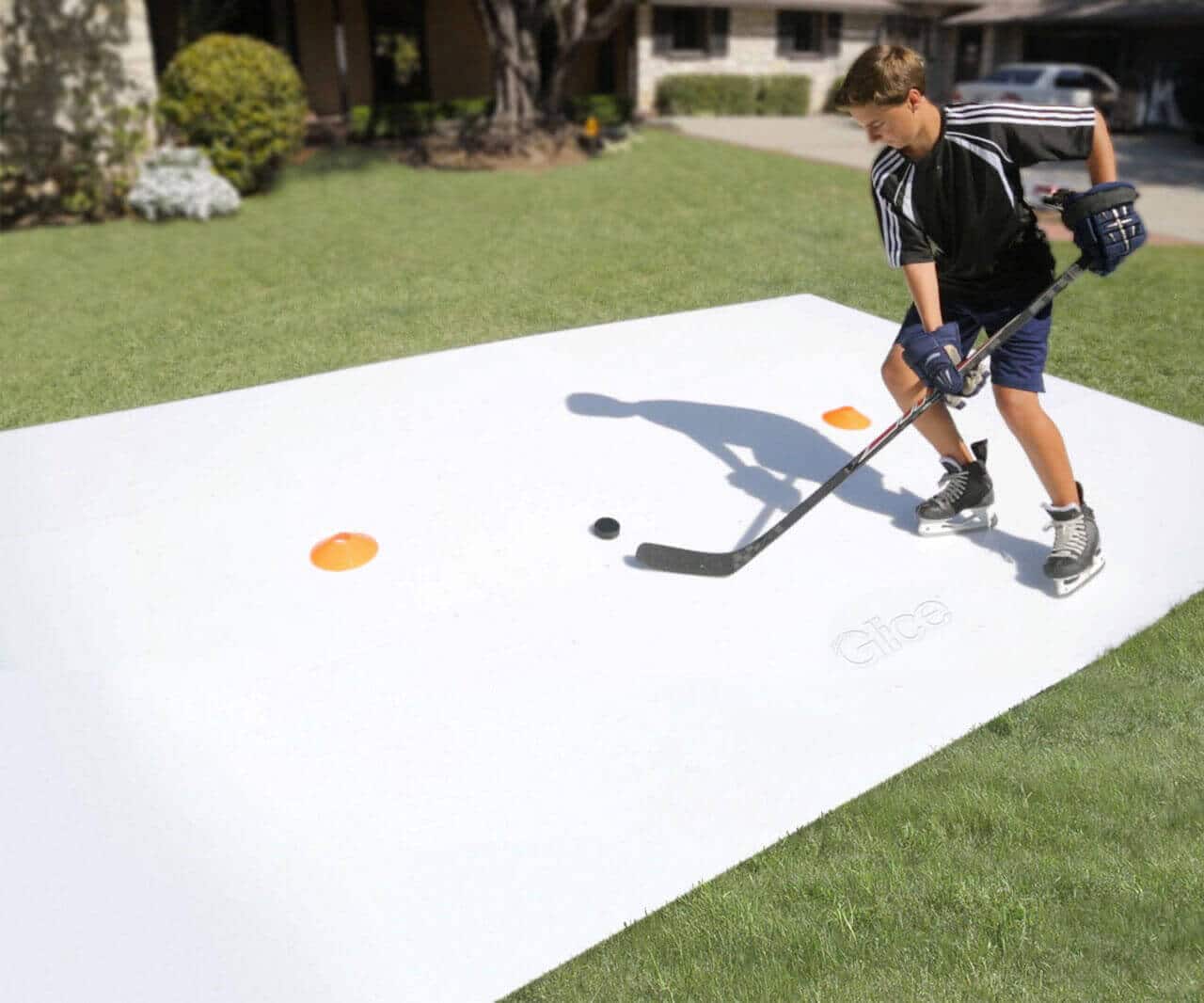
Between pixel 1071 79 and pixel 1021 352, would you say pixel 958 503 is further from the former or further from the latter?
pixel 1071 79

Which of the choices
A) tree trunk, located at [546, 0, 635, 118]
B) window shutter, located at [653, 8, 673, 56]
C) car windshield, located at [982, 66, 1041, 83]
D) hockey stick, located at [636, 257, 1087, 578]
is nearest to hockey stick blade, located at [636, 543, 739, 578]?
hockey stick, located at [636, 257, 1087, 578]

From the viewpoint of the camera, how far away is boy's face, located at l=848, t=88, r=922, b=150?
290 centimetres

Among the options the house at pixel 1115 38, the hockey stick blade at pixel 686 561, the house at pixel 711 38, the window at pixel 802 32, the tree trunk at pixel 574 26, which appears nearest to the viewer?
the hockey stick blade at pixel 686 561

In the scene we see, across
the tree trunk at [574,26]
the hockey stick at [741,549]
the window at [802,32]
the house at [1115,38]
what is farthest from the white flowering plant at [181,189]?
the window at [802,32]

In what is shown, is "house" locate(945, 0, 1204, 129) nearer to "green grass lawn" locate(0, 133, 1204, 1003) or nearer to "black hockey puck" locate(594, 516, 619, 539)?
"green grass lawn" locate(0, 133, 1204, 1003)

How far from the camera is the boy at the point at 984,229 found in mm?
2967

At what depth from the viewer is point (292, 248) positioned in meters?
9.03

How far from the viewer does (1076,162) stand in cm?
1614

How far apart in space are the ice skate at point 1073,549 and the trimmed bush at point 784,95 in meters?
23.8

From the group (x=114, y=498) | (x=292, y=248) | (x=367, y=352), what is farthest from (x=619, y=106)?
(x=114, y=498)

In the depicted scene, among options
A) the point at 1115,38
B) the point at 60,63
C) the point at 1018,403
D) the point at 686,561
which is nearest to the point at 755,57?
the point at 1115,38

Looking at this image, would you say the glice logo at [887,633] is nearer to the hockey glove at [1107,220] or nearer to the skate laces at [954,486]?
the skate laces at [954,486]

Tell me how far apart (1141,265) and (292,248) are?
7.08 m

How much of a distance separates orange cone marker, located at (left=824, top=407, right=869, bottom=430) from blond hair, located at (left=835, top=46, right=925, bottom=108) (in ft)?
6.07
